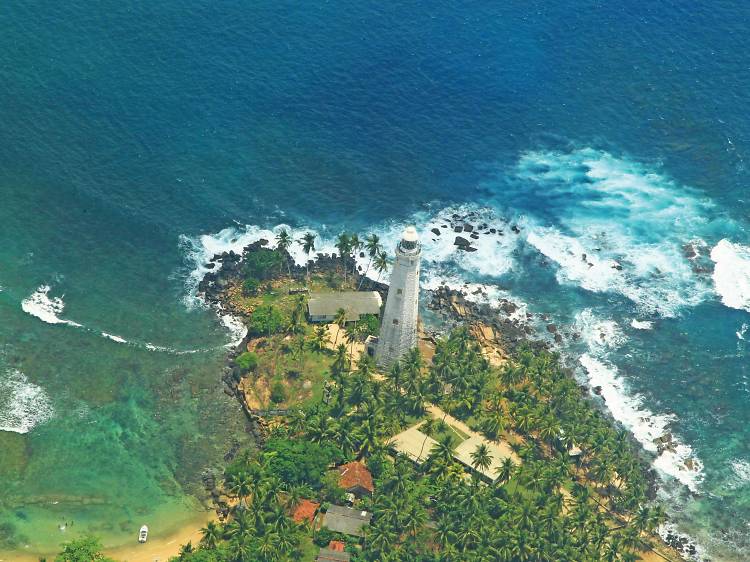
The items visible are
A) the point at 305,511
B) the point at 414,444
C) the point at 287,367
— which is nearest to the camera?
the point at 305,511

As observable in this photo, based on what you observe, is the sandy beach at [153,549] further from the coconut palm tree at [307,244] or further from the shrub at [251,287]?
the coconut palm tree at [307,244]

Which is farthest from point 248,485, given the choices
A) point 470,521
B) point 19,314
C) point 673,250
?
point 673,250

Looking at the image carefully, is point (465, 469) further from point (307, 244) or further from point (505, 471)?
point (307, 244)

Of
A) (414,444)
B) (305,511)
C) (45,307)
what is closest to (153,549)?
(305,511)

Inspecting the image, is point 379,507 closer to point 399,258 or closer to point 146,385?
point 399,258

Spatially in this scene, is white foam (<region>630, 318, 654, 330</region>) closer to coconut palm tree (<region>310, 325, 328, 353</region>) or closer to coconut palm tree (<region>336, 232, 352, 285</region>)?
coconut palm tree (<region>336, 232, 352, 285</region>)

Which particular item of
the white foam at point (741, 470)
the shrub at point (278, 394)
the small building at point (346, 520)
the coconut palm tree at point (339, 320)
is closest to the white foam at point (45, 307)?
the shrub at point (278, 394)
